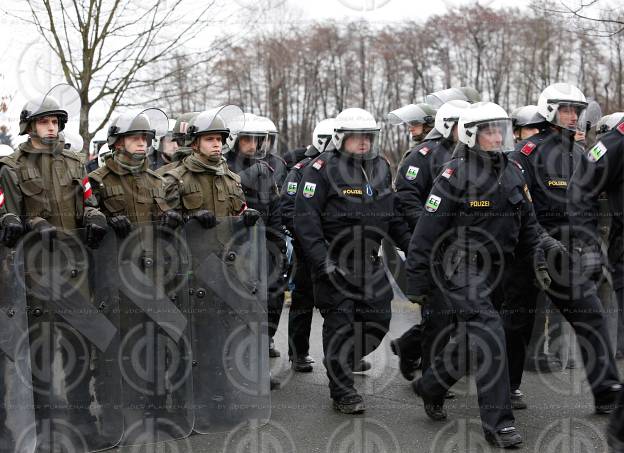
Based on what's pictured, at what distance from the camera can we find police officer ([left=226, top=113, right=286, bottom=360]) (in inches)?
319

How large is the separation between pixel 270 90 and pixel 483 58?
665 cm

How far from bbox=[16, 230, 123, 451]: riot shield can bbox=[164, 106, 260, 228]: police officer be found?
112 centimetres

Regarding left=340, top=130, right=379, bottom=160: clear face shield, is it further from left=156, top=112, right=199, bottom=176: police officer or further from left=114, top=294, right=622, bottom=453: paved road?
left=114, top=294, right=622, bottom=453: paved road

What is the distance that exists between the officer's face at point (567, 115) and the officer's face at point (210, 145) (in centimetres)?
264

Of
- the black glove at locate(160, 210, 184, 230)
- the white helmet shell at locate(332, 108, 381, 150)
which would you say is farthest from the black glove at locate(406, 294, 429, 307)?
the black glove at locate(160, 210, 184, 230)

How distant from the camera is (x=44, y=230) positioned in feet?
17.1

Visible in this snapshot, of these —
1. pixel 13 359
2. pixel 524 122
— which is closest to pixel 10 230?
pixel 13 359

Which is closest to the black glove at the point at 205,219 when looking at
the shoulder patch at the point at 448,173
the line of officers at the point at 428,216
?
the line of officers at the point at 428,216

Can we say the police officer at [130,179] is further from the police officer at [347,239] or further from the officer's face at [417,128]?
the officer's face at [417,128]

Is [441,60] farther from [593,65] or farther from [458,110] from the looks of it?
[458,110]

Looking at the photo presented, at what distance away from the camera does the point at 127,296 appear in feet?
18.7

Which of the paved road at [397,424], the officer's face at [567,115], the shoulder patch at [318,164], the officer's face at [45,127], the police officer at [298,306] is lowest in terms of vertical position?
the paved road at [397,424]

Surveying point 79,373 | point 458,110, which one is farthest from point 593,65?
point 79,373

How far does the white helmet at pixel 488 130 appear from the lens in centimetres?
623
